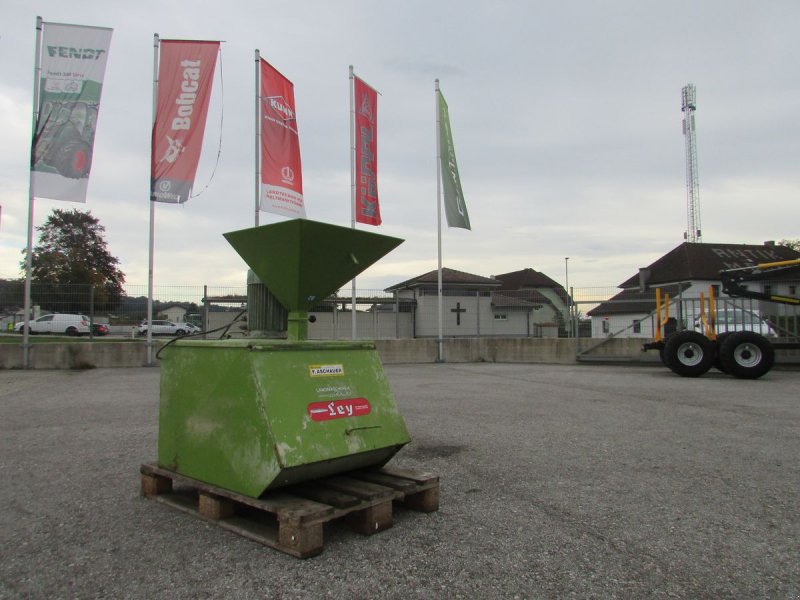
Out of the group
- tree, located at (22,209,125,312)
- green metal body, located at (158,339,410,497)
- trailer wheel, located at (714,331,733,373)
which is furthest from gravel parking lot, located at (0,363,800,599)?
tree, located at (22,209,125,312)

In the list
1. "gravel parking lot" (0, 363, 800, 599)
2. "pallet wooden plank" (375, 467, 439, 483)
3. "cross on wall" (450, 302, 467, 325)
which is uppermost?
"cross on wall" (450, 302, 467, 325)

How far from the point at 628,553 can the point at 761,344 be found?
35.3 feet

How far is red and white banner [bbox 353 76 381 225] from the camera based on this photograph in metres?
14.9

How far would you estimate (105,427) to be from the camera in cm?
638

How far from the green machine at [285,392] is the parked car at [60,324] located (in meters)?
12.3

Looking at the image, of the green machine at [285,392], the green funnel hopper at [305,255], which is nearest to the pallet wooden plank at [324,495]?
the green machine at [285,392]

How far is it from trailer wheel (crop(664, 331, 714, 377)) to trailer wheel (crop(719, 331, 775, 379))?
0.99 ft

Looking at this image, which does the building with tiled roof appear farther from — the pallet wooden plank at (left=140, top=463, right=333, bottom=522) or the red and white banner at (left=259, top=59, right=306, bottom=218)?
the pallet wooden plank at (left=140, top=463, right=333, bottom=522)

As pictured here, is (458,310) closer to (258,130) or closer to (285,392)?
(258,130)

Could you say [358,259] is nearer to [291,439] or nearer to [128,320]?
[291,439]

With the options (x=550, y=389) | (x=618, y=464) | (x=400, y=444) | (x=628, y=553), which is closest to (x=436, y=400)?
(x=550, y=389)

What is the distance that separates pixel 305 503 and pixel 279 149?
11.0 metres

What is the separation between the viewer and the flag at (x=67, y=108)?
1216 centimetres

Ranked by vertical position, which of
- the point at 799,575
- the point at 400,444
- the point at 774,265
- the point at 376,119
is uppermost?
the point at 376,119
